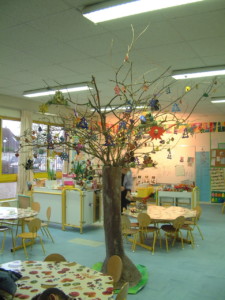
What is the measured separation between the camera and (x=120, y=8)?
3.25m

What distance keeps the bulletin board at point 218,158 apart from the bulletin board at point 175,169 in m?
0.72

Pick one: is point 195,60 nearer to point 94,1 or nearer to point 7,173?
point 94,1

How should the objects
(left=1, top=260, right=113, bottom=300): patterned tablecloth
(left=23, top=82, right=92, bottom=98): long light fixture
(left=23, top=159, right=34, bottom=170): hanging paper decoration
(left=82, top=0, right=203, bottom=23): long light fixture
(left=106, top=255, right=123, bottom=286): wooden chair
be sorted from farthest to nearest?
(left=23, top=159, right=34, bottom=170): hanging paper decoration < (left=23, top=82, right=92, bottom=98): long light fixture < (left=82, top=0, right=203, bottom=23): long light fixture < (left=106, top=255, right=123, bottom=286): wooden chair < (left=1, top=260, right=113, bottom=300): patterned tablecloth

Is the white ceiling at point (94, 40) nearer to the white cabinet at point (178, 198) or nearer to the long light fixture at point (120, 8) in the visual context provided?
the long light fixture at point (120, 8)

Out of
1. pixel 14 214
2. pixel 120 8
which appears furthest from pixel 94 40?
pixel 14 214

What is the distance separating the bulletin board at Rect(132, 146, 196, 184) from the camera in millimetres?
11461

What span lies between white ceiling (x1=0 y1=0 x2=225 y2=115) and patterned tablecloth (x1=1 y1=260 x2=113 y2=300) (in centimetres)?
215

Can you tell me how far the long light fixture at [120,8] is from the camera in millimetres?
3090

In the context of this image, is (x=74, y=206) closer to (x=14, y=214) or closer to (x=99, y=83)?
(x=14, y=214)

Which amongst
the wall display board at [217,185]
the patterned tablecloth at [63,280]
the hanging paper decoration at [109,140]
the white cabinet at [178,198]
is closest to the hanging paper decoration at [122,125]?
the hanging paper decoration at [109,140]

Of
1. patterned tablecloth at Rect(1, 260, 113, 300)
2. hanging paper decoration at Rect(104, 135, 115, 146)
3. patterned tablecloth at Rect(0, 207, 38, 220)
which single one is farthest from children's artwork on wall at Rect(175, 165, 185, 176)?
patterned tablecloth at Rect(1, 260, 113, 300)

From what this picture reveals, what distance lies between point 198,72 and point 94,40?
2.37 meters

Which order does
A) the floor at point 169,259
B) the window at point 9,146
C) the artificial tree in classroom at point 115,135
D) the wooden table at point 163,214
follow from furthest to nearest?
the window at point 9,146 → the wooden table at point 163,214 → the floor at point 169,259 → the artificial tree in classroom at point 115,135

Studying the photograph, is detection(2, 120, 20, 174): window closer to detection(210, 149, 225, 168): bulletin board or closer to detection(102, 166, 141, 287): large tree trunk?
detection(102, 166, 141, 287): large tree trunk
